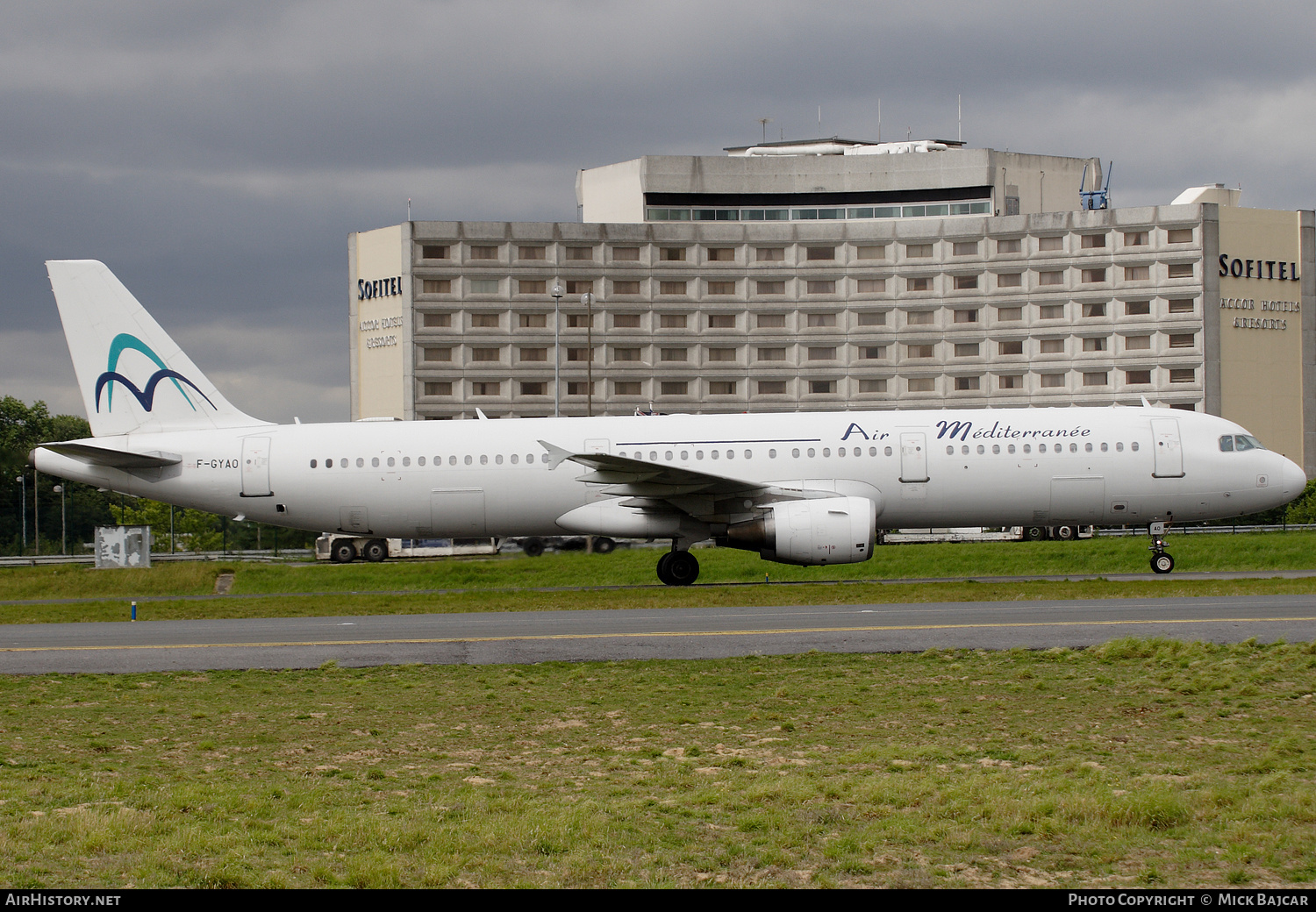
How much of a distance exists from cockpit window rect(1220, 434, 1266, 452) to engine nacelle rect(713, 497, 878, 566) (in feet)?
29.8

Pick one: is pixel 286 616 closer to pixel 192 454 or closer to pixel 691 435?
pixel 192 454

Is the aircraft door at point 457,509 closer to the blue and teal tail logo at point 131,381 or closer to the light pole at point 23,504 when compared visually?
the blue and teal tail logo at point 131,381

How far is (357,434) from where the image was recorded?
2900 cm

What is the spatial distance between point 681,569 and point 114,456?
44.3 ft

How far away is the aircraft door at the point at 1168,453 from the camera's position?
91.4 feet

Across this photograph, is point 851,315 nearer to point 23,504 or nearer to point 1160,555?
point 23,504

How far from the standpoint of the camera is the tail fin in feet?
95.5

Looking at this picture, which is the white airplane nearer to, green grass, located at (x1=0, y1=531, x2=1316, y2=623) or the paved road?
green grass, located at (x1=0, y1=531, x2=1316, y2=623)

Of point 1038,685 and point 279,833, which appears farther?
point 1038,685

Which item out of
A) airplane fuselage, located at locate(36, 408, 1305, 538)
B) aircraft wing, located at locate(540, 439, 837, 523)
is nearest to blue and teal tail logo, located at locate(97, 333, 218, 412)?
airplane fuselage, located at locate(36, 408, 1305, 538)

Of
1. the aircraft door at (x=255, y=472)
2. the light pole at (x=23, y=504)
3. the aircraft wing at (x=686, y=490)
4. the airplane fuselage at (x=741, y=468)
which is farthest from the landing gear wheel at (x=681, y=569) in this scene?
the light pole at (x=23, y=504)

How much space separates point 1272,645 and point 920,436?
1401 centimetres

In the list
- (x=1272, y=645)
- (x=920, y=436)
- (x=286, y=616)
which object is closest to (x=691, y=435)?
(x=920, y=436)

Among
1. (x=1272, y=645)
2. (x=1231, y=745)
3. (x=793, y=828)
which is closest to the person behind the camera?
(x=793, y=828)
